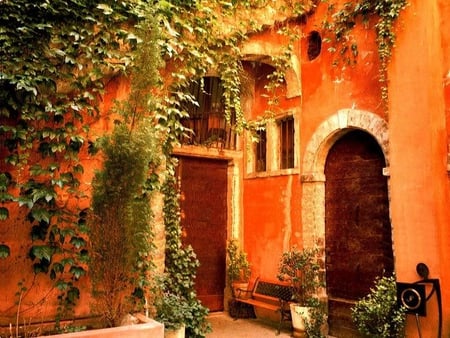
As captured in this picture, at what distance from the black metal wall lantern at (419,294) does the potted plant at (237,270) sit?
118 inches

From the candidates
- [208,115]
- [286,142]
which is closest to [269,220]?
[286,142]

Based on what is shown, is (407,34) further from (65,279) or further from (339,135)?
(65,279)

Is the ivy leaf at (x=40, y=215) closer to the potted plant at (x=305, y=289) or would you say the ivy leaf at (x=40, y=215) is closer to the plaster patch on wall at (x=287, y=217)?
the potted plant at (x=305, y=289)

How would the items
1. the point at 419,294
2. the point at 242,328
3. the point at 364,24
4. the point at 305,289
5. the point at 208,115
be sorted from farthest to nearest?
the point at 208,115, the point at 242,328, the point at 305,289, the point at 364,24, the point at 419,294

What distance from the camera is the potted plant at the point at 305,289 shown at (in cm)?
541

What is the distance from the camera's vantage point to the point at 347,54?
5754mm

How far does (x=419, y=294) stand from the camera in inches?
170

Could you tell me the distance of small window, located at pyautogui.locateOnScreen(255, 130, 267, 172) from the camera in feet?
23.7

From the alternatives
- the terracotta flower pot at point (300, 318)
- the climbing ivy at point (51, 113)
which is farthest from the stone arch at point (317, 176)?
Answer: the climbing ivy at point (51, 113)

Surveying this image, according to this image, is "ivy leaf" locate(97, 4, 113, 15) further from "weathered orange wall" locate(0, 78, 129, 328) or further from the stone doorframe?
the stone doorframe

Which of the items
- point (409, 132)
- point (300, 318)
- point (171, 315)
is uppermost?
point (409, 132)

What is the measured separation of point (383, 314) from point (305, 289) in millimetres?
1302

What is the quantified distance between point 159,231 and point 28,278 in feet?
4.52

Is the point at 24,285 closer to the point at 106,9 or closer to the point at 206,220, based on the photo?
the point at 106,9
